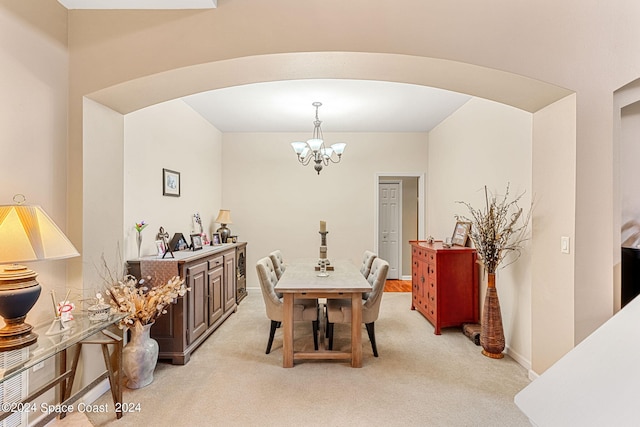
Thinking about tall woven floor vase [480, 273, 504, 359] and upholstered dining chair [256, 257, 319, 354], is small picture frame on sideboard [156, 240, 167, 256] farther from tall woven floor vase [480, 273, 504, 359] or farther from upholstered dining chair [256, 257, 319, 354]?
tall woven floor vase [480, 273, 504, 359]

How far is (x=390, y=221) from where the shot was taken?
686cm

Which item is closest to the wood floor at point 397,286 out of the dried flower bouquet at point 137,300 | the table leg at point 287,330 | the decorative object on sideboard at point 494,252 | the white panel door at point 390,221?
the white panel door at point 390,221

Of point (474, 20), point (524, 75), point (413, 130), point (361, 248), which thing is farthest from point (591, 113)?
point (361, 248)

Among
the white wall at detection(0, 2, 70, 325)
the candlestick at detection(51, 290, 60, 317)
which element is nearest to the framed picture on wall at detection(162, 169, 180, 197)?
the white wall at detection(0, 2, 70, 325)

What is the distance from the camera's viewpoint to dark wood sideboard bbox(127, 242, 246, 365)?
2869 mm

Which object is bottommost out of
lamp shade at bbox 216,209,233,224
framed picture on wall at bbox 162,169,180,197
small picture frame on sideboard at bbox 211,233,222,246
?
small picture frame on sideboard at bbox 211,233,222,246

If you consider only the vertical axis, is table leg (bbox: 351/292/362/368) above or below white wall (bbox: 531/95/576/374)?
below

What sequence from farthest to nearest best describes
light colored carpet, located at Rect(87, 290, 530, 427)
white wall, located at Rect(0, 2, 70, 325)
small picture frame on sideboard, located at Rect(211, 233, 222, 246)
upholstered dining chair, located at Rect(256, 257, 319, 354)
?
small picture frame on sideboard, located at Rect(211, 233, 222, 246), upholstered dining chair, located at Rect(256, 257, 319, 354), light colored carpet, located at Rect(87, 290, 530, 427), white wall, located at Rect(0, 2, 70, 325)

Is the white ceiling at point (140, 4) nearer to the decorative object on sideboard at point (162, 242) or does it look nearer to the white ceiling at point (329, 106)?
the white ceiling at point (329, 106)

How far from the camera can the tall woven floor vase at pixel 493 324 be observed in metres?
2.96

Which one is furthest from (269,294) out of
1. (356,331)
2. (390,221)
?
(390,221)

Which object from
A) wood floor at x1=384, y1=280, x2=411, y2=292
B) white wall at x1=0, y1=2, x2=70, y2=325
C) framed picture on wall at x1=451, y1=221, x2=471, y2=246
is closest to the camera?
white wall at x1=0, y1=2, x2=70, y2=325

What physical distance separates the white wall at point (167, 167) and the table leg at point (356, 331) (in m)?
2.10

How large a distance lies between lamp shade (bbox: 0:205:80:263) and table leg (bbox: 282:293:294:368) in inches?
65.6
